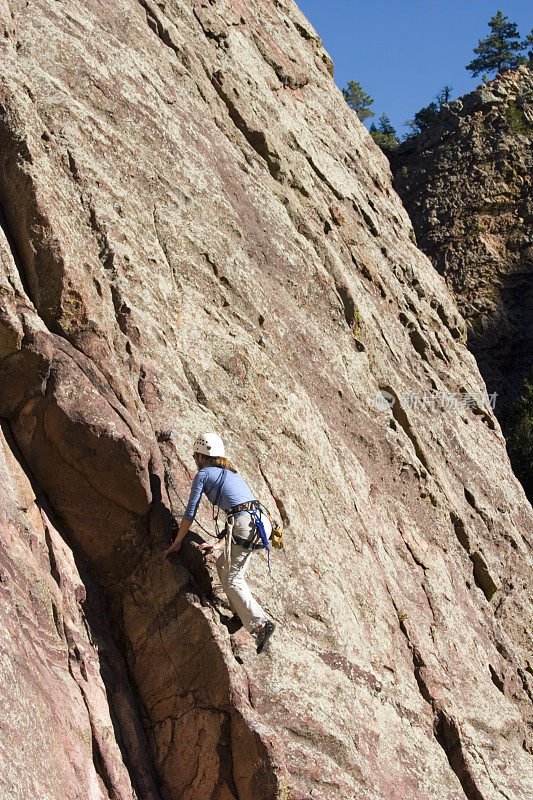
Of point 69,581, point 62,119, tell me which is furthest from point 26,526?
point 62,119

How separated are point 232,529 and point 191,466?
4.53ft

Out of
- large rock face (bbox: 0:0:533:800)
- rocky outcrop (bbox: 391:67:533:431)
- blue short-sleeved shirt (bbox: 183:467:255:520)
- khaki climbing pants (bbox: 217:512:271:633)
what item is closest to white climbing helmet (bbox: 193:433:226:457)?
blue short-sleeved shirt (bbox: 183:467:255:520)

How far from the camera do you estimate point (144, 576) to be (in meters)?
10.8

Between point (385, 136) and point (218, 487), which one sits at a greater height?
point (385, 136)

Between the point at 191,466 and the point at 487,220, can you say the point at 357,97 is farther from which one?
the point at 191,466

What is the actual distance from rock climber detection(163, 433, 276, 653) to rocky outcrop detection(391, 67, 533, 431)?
1046 inches

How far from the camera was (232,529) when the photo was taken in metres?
10.4

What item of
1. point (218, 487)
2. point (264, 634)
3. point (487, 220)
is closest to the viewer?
point (264, 634)

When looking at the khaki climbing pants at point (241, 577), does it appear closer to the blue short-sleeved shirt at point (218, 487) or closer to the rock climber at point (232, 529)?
the rock climber at point (232, 529)

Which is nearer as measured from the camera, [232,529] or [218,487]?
[232,529]

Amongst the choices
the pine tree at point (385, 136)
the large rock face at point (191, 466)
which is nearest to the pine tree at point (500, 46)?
the pine tree at point (385, 136)

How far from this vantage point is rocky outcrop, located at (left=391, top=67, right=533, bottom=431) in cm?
3678

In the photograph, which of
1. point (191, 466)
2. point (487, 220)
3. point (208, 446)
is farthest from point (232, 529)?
point (487, 220)

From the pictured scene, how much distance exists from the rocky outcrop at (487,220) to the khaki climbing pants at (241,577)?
26.7m
